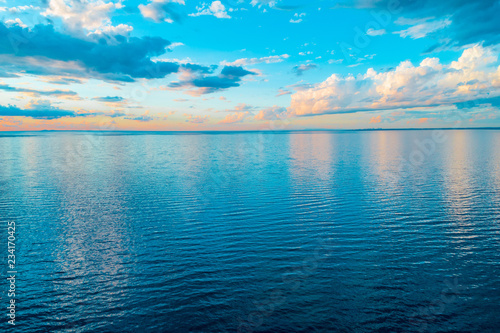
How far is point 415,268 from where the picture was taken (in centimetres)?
2803

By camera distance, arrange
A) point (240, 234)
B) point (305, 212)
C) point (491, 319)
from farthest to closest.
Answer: point (305, 212), point (240, 234), point (491, 319)

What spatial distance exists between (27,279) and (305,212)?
34782 mm

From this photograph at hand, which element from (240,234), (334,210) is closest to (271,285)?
(240,234)

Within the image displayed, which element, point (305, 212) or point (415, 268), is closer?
point (415, 268)

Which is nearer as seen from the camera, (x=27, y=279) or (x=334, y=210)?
(x=27, y=279)

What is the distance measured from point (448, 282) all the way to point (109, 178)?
244 feet

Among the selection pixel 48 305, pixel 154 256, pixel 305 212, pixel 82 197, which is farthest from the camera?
pixel 82 197

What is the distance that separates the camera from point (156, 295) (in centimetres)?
2434

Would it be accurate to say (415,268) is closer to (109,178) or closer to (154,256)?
(154,256)

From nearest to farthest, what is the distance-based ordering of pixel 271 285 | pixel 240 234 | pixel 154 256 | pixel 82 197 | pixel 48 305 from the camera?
pixel 48 305, pixel 271 285, pixel 154 256, pixel 240 234, pixel 82 197

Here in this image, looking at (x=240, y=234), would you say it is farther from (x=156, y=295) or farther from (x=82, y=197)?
(x=82, y=197)

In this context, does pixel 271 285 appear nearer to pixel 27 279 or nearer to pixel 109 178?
pixel 27 279

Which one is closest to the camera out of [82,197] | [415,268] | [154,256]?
[415,268]

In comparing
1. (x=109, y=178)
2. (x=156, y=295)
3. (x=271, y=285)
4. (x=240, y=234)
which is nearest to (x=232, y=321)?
(x=271, y=285)
